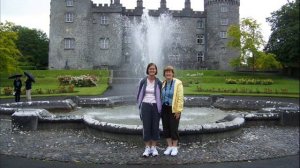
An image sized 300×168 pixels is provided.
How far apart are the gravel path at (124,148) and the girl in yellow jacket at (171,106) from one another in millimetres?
397

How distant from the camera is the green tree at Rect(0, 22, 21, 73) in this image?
41344 mm

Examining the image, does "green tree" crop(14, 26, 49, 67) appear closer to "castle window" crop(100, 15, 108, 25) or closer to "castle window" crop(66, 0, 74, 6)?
"castle window" crop(66, 0, 74, 6)

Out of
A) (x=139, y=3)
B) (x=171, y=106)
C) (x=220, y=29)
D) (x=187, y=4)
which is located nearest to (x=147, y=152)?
(x=171, y=106)

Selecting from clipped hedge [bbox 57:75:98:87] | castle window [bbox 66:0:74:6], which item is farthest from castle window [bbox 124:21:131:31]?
clipped hedge [bbox 57:75:98:87]

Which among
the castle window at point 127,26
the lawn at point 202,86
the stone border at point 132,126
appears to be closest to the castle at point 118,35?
the castle window at point 127,26

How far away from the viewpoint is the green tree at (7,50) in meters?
41.3

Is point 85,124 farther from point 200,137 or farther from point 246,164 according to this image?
point 246,164

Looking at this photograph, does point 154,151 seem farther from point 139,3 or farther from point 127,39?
point 139,3

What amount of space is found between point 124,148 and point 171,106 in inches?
68.5

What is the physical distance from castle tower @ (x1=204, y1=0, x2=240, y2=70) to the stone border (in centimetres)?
4297

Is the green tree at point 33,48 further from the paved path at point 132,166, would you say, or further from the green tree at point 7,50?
the paved path at point 132,166

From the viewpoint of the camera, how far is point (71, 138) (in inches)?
451

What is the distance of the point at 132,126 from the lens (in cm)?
1055

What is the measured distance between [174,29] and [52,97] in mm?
37548
